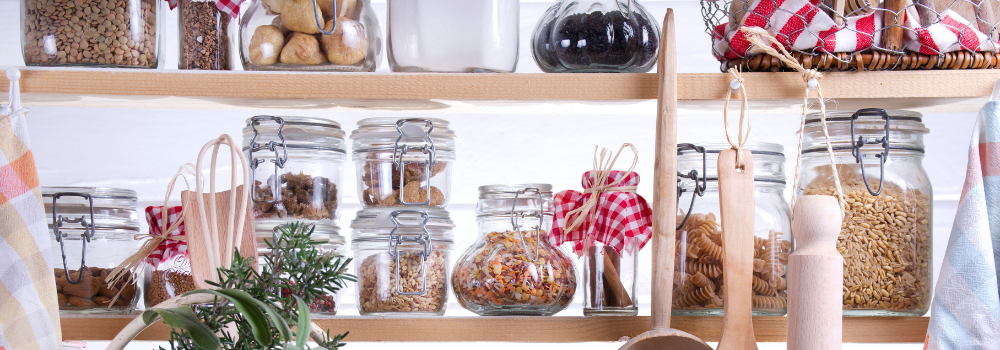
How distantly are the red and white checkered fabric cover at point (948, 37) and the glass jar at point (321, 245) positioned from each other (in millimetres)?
553

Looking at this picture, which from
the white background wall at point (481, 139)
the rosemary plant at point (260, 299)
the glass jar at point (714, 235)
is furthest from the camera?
the white background wall at point (481, 139)

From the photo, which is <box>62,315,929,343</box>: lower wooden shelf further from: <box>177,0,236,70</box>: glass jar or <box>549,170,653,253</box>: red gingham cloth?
<box>177,0,236,70</box>: glass jar

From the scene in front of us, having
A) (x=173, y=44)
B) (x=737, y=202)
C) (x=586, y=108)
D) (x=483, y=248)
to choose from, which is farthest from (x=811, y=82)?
(x=173, y=44)

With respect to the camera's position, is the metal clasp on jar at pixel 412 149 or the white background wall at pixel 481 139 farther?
the white background wall at pixel 481 139

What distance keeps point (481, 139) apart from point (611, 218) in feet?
1.56

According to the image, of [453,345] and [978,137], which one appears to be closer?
[978,137]

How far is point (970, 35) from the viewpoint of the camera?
591 millimetres

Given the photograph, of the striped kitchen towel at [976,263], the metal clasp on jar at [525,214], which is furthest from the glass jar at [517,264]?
the striped kitchen towel at [976,263]

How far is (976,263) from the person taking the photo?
1.80 ft

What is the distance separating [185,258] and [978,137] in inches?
28.8

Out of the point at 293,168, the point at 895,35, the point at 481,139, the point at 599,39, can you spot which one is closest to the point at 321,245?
the point at 293,168

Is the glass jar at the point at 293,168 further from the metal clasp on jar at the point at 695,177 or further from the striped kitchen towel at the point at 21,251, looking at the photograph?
the metal clasp on jar at the point at 695,177

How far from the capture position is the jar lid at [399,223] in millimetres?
662

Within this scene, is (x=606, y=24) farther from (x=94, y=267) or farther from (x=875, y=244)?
(x=94, y=267)
